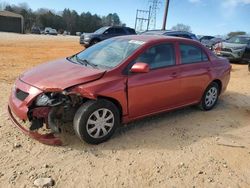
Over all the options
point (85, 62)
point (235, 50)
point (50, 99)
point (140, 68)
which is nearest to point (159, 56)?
point (140, 68)

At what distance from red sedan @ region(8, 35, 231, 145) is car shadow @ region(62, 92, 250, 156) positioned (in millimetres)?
254

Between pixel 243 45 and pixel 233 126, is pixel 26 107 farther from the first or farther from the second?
pixel 243 45

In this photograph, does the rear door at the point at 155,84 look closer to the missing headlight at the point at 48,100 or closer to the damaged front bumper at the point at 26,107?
the missing headlight at the point at 48,100

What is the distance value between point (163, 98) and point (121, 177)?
1967 millimetres

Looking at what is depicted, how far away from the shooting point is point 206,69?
621 centimetres

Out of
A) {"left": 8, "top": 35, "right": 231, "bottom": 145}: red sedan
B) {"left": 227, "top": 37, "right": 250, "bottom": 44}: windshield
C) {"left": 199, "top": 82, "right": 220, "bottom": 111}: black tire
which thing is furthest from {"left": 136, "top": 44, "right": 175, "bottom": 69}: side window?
{"left": 227, "top": 37, "right": 250, "bottom": 44}: windshield

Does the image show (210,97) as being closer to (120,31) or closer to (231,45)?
(231,45)

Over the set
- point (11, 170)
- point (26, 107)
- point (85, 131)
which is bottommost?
point (11, 170)

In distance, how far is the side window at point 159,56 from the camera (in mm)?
5066

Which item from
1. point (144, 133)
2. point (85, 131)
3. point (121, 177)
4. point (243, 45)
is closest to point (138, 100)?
point (144, 133)

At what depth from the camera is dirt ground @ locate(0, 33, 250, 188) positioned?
3709 mm

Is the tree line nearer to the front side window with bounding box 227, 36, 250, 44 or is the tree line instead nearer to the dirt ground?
the front side window with bounding box 227, 36, 250, 44

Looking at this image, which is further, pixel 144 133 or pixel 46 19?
pixel 46 19

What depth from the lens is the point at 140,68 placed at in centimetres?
465
